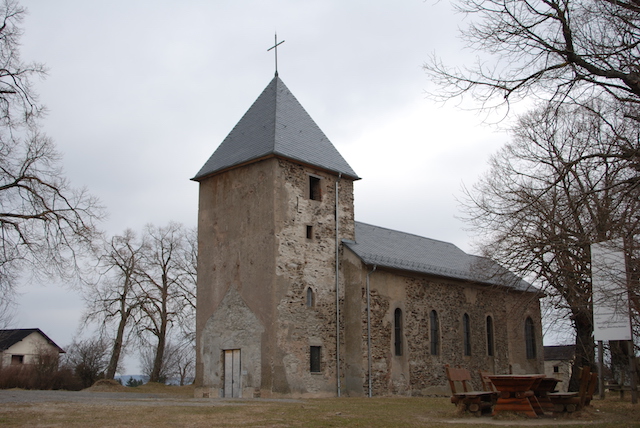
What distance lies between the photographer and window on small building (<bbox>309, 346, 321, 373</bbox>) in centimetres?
2334

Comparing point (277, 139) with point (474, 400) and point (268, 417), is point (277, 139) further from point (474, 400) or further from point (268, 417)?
point (474, 400)

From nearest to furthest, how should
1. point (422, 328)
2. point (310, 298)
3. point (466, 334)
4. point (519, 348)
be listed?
point (310, 298) < point (422, 328) < point (466, 334) < point (519, 348)

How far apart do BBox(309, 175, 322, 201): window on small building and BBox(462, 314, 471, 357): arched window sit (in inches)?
379

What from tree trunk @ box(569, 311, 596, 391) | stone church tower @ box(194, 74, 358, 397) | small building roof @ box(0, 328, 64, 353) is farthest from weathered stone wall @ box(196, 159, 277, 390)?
small building roof @ box(0, 328, 64, 353)

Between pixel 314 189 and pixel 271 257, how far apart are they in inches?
162

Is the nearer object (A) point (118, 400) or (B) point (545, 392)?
(B) point (545, 392)

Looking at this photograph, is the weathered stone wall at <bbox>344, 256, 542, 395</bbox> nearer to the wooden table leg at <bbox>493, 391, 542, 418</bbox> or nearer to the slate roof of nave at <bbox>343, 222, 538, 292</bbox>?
the slate roof of nave at <bbox>343, 222, 538, 292</bbox>

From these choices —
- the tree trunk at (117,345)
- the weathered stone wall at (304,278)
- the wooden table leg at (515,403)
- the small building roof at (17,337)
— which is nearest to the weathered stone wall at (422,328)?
the weathered stone wall at (304,278)

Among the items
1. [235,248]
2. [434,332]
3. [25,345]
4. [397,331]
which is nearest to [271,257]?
[235,248]

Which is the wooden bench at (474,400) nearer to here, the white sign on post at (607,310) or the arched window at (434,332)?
the white sign on post at (607,310)

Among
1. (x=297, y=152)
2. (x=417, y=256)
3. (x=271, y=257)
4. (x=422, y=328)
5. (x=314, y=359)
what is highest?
(x=297, y=152)

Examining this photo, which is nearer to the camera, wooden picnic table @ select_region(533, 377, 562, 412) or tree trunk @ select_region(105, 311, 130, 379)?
wooden picnic table @ select_region(533, 377, 562, 412)

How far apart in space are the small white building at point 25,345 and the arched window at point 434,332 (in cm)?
3351

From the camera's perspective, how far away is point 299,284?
77.3 ft
